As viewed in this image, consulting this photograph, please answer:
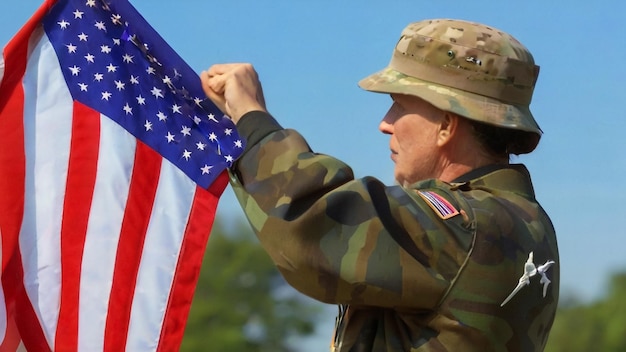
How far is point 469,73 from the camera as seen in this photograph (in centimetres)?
411

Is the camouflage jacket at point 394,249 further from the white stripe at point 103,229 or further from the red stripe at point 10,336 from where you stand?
the red stripe at point 10,336

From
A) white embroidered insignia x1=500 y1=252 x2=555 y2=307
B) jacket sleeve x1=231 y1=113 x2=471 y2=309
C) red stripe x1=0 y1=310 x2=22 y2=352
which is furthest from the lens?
red stripe x1=0 y1=310 x2=22 y2=352

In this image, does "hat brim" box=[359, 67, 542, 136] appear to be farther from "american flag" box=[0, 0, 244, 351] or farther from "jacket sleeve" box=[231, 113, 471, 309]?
"american flag" box=[0, 0, 244, 351]

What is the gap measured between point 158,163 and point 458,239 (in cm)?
153

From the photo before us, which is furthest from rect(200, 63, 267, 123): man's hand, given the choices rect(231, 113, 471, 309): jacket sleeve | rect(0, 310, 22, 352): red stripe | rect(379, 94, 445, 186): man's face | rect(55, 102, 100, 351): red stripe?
rect(0, 310, 22, 352): red stripe

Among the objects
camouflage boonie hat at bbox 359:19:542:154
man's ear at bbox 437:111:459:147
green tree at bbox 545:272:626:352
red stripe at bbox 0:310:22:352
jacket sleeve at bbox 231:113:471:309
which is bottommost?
green tree at bbox 545:272:626:352

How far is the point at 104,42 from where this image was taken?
4918mm

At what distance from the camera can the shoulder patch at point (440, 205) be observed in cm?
386

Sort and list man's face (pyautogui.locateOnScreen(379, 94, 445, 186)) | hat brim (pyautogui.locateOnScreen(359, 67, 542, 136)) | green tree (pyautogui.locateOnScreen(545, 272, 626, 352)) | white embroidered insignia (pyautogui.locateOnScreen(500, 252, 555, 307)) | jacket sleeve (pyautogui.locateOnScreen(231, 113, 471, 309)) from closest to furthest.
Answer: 1. jacket sleeve (pyautogui.locateOnScreen(231, 113, 471, 309))
2. white embroidered insignia (pyautogui.locateOnScreen(500, 252, 555, 307))
3. hat brim (pyautogui.locateOnScreen(359, 67, 542, 136))
4. man's face (pyautogui.locateOnScreen(379, 94, 445, 186))
5. green tree (pyautogui.locateOnScreen(545, 272, 626, 352))

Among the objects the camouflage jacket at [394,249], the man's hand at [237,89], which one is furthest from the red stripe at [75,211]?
the camouflage jacket at [394,249]

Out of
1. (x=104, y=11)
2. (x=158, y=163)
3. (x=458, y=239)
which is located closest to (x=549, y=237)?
(x=458, y=239)

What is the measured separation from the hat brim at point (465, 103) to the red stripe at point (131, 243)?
1.16 metres

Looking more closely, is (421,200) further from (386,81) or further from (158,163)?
(158,163)

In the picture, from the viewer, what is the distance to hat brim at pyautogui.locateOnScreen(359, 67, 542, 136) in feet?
13.3
